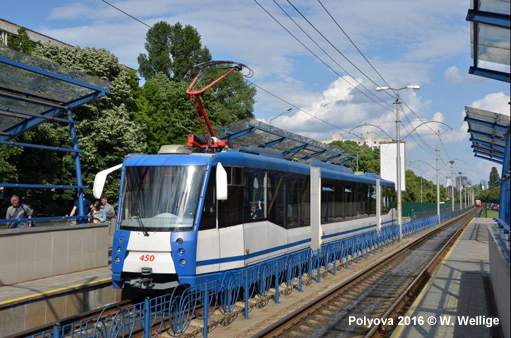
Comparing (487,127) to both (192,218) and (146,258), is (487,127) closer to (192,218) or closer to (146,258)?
(192,218)

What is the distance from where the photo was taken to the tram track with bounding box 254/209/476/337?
10188 millimetres

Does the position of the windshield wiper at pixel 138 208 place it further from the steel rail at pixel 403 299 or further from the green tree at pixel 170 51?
the green tree at pixel 170 51

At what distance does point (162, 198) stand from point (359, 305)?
18.1 ft

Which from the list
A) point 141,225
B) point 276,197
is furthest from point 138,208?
point 276,197

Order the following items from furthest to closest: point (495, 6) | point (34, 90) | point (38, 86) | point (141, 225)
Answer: point (34, 90)
point (38, 86)
point (141, 225)
point (495, 6)

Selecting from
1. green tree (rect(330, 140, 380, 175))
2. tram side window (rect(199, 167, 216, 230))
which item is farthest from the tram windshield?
green tree (rect(330, 140, 380, 175))

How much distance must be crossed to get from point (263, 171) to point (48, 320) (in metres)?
5.63

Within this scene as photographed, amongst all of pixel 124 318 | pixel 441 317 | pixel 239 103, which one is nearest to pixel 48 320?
pixel 124 318

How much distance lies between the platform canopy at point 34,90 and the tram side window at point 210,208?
4.22 meters

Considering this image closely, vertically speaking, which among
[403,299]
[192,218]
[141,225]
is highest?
[192,218]

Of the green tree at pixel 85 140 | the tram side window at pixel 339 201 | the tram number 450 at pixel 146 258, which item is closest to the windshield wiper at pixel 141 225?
the tram number 450 at pixel 146 258

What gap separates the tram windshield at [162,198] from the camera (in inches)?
415

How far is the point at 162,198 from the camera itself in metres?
10.7

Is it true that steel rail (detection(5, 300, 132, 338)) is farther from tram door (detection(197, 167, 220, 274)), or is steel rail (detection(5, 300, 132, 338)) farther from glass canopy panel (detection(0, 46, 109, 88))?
glass canopy panel (detection(0, 46, 109, 88))
